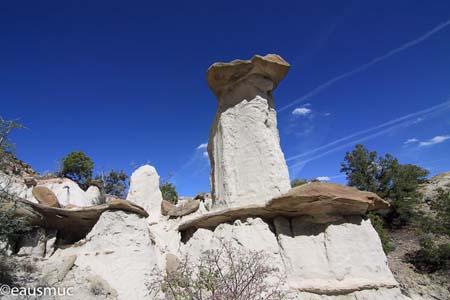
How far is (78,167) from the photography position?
25094mm

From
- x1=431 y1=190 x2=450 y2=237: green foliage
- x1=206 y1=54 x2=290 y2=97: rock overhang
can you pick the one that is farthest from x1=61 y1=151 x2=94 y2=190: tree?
x1=431 y1=190 x2=450 y2=237: green foliage

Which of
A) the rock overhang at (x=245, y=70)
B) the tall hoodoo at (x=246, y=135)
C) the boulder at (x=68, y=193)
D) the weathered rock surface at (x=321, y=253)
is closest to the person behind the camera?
the weathered rock surface at (x=321, y=253)

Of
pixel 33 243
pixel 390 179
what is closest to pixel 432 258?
pixel 390 179

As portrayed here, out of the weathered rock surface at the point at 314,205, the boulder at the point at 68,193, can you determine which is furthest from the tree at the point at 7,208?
the boulder at the point at 68,193

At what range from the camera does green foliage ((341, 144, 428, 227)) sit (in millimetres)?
15945

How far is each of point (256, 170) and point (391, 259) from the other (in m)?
9.78

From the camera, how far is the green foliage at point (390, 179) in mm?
15945

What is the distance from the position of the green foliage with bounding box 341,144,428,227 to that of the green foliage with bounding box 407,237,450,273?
3465mm

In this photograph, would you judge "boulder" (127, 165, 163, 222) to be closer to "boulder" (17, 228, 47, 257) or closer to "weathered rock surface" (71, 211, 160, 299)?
"weathered rock surface" (71, 211, 160, 299)

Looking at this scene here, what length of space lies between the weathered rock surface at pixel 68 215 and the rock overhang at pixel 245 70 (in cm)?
430

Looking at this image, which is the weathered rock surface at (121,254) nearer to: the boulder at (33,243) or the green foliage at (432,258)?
the boulder at (33,243)

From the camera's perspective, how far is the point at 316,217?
20.4ft

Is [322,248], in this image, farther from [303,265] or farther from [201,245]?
[201,245]

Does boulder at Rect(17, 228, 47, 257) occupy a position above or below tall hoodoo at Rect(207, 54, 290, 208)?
below
